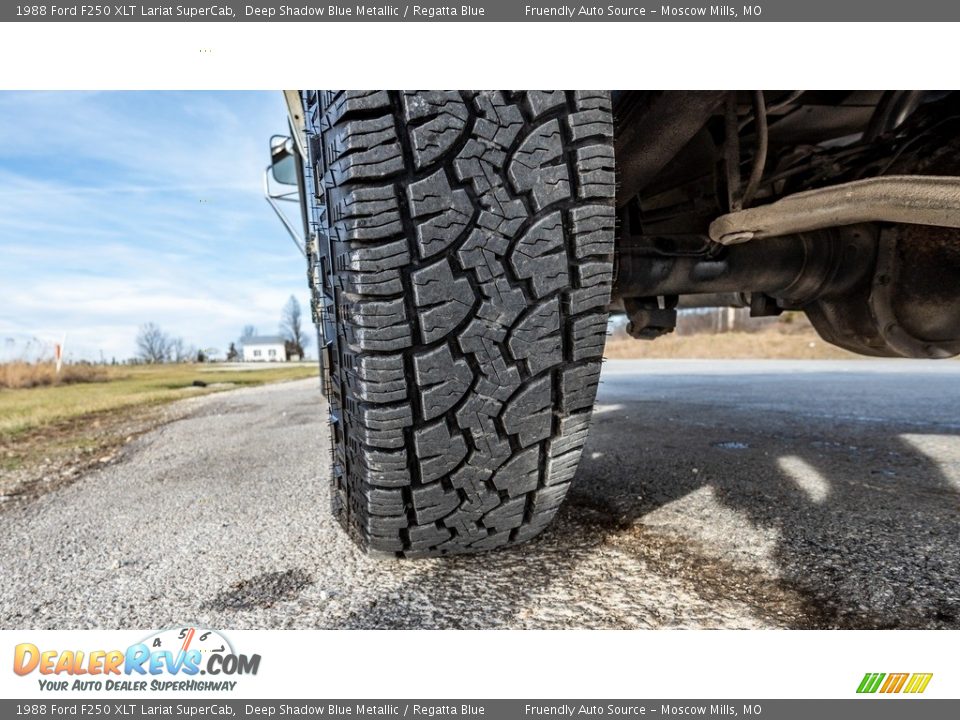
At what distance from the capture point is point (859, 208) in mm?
934

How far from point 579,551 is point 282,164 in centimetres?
291

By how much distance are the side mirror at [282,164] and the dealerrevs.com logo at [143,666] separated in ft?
8.89

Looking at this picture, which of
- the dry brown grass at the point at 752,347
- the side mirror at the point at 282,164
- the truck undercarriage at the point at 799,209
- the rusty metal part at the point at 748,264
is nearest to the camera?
Result: the truck undercarriage at the point at 799,209

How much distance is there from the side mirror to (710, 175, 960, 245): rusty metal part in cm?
261

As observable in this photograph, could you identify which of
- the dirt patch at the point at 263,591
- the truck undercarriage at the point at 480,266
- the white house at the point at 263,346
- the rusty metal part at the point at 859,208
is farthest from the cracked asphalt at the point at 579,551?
the white house at the point at 263,346

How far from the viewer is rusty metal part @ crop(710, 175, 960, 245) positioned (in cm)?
86

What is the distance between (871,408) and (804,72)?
2852 mm

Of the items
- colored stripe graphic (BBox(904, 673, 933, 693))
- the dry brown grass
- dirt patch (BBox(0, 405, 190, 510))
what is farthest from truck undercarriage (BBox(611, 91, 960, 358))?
the dry brown grass

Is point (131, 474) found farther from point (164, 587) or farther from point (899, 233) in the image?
point (899, 233)

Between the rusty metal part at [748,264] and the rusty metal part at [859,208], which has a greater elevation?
the rusty metal part at [859,208]

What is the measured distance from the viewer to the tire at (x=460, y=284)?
2.39ft

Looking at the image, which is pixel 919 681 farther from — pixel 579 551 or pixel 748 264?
pixel 748 264

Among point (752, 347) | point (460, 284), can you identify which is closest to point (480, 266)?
point (460, 284)

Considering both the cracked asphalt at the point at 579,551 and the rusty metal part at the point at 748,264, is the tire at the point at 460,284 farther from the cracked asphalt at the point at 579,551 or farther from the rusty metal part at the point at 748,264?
the rusty metal part at the point at 748,264
